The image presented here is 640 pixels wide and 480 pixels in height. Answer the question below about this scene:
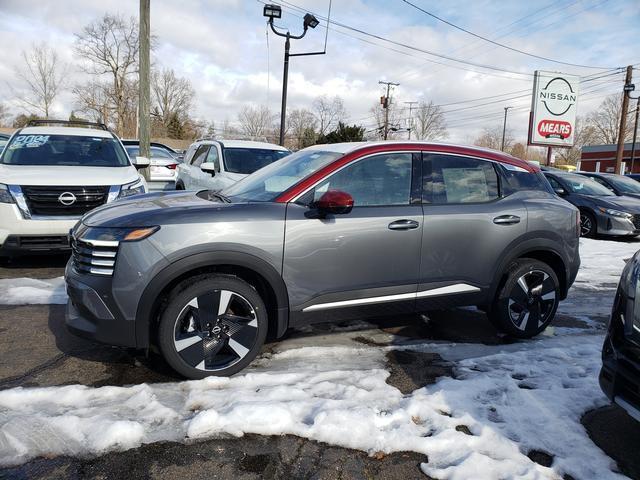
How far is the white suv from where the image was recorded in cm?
554

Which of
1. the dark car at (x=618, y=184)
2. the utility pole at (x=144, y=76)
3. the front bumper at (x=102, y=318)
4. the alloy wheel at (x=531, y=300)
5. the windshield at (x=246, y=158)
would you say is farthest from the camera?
the dark car at (x=618, y=184)

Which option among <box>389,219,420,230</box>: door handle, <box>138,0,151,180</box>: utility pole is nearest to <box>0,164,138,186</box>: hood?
<box>389,219,420,230</box>: door handle

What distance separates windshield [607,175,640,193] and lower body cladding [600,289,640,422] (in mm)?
12043

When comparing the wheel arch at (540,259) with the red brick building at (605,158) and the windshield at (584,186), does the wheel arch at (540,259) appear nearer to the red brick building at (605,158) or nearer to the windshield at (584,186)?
the windshield at (584,186)

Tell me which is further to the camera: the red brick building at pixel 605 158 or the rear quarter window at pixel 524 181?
the red brick building at pixel 605 158

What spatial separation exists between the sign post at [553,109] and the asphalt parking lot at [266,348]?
1707cm

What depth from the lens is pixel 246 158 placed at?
898 centimetres

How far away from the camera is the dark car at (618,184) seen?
41.6 ft

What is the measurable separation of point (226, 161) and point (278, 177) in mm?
5051

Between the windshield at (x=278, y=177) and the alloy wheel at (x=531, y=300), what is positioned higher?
the windshield at (x=278, y=177)

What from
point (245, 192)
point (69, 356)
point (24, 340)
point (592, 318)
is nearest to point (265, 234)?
point (245, 192)

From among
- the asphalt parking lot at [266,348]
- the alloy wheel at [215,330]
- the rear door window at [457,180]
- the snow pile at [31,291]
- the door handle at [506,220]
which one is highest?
the rear door window at [457,180]

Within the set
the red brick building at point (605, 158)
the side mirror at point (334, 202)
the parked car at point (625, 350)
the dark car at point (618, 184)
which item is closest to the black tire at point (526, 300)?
the parked car at point (625, 350)

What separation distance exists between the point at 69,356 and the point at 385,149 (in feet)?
9.64
